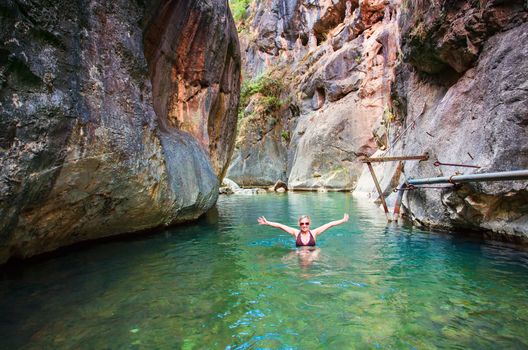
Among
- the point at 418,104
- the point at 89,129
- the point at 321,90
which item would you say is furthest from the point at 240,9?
the point at 89,129

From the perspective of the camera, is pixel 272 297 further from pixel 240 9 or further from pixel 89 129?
pixel 240 9

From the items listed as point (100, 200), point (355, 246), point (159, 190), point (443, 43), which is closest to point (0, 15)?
point (100, 200)

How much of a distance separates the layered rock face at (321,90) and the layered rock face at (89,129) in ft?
54.7

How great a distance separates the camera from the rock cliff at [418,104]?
711 cm

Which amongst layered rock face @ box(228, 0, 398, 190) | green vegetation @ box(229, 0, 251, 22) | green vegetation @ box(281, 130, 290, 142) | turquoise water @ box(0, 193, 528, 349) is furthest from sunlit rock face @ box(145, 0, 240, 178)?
green vegetation @ box(229, 0, 251, 22)

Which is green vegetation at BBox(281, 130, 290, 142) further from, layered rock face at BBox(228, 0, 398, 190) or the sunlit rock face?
the sunlit rock face

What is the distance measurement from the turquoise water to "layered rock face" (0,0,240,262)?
2.88ft

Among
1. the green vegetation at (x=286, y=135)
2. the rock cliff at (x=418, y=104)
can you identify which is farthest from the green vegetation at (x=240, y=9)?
the green vegetation at (x=286, y=135)

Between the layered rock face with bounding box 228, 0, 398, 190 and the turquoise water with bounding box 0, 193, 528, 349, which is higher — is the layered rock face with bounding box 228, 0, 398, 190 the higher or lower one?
the higher one

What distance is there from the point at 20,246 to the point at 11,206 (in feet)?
4.53

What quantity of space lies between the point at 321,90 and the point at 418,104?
21003mm

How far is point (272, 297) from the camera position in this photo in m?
4.76

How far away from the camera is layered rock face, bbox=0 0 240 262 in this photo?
4.89 meters

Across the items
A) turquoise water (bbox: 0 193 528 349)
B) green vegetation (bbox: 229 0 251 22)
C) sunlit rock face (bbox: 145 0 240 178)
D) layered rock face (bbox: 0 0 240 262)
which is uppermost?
green vegetation (bbox: 229 0 251 22)
